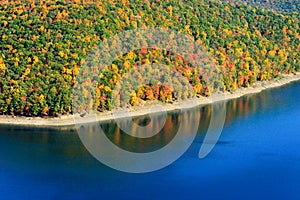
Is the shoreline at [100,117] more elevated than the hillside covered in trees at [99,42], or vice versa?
the hillside covered in trees at [99,42]

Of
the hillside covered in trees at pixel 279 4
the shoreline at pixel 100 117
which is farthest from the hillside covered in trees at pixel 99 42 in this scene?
the hillside covered in trees at pixel 279 4

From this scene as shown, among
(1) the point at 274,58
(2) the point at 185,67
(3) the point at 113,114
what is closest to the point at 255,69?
(1) the point at 274,58

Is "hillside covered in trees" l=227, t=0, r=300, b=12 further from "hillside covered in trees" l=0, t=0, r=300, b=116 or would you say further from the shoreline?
the shoreline

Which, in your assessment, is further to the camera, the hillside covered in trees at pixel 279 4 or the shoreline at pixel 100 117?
the hillside covered in trees at pixel 279 4

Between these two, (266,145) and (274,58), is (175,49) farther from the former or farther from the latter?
(266,145)

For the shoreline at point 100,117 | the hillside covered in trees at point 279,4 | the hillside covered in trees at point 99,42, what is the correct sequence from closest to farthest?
the shoreline at point 100,117, the hillside covered in trees at point 99,42, the hillside covered in trees at point 279,4

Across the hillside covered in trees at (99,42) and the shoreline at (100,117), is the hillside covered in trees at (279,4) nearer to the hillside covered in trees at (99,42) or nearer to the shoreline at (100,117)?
the hillside covered in trees at (99,42)

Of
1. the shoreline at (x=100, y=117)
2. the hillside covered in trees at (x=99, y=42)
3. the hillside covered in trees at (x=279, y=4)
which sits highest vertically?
the hillside covered in trees at (x=279, y=4)

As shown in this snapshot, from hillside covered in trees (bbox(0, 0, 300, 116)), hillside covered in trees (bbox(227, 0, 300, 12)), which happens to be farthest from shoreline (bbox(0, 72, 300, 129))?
hillside covered in trees (bbox(227, 0, 300, 12))
